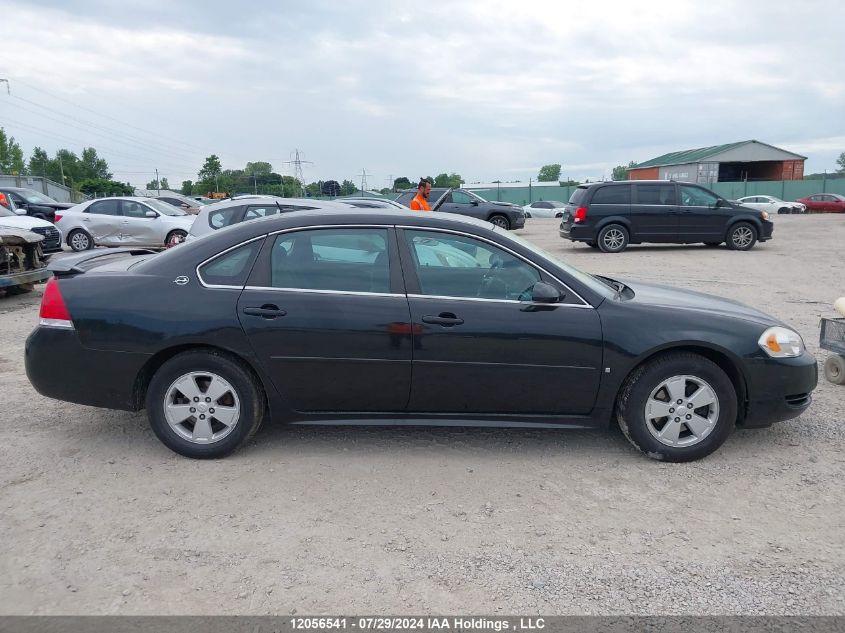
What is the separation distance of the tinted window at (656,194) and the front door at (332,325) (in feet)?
43.8

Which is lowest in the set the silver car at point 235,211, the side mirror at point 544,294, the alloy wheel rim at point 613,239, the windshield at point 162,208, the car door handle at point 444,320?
the car door handle at point 444,320

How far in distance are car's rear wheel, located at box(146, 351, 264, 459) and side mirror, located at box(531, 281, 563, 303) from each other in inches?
70.7

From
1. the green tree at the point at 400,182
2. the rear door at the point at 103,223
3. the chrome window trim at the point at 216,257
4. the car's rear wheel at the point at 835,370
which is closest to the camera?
the chrome window trim at the point at 216,257

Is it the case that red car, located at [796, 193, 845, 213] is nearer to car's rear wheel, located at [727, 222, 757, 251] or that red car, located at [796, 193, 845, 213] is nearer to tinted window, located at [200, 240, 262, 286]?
car's rear wheel, located at [727, 222, 757, 251]

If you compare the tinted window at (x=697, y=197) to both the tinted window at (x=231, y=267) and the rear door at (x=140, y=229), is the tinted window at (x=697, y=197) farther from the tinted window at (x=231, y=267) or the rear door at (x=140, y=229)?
the tinted window at (x=231, y=267)

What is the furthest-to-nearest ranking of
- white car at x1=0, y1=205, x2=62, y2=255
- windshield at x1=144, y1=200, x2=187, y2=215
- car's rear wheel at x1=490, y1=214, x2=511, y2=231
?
car's rear wheel at x1=490, y1=214, x2=511, y2=231
windshield at x1=144, y1=200, x2=187, y2=215
white car at x1=0, y1=205, x2=62, y2=255

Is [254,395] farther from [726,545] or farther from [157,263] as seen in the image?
[726,545]

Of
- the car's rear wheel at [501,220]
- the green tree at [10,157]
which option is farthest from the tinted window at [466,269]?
the green tree at [10,157]

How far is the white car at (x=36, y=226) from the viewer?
474 inches

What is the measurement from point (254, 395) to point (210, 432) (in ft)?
1.19

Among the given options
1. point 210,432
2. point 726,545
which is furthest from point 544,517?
point 210,432

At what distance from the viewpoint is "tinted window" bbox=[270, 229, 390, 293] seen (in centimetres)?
413

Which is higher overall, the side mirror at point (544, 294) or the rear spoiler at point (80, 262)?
the rear spoiler at point (80, 262)

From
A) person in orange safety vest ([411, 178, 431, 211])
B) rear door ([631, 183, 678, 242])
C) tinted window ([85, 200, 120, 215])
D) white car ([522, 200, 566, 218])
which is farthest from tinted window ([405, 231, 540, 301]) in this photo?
white car ([522, 200, 566, 218])
